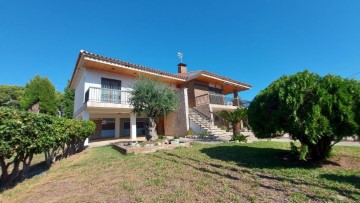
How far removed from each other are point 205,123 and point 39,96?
21672 mm

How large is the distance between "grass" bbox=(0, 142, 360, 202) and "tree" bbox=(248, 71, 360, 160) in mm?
832

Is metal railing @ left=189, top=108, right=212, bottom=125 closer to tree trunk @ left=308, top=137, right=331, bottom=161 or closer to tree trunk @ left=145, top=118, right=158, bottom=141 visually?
tree trunk @ left=145, top=118, right=158, bottom=141

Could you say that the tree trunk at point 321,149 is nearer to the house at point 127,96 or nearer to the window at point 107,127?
the house at point 127,96

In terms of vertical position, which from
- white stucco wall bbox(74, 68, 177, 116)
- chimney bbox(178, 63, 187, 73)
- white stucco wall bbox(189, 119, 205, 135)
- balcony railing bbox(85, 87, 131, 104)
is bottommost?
white stucco wall bbox(189, 119, 205, 135)

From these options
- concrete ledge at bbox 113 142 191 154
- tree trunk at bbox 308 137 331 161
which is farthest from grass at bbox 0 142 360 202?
concrete ledge at bbox 113 142 191 154

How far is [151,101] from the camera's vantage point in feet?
34.0

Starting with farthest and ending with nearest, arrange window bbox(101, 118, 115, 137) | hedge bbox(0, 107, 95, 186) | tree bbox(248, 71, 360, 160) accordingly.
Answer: window bbox(101, 118, 115, 137) → tree bbox(248, 71, 360, 160) → hedge bbox(0, 107, 95, 186)

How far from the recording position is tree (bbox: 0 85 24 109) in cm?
3631

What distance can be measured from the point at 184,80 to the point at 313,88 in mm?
13966

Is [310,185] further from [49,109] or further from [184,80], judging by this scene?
[49,109]

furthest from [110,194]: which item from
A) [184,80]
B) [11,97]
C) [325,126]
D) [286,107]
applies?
→ [11,97]

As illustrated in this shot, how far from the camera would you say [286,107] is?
15.3ft

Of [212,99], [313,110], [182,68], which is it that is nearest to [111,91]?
[212,99]

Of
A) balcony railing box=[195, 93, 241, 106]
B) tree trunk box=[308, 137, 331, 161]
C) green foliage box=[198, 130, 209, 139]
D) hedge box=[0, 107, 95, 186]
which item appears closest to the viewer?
hedge box=[0, 107, 95, 186]
